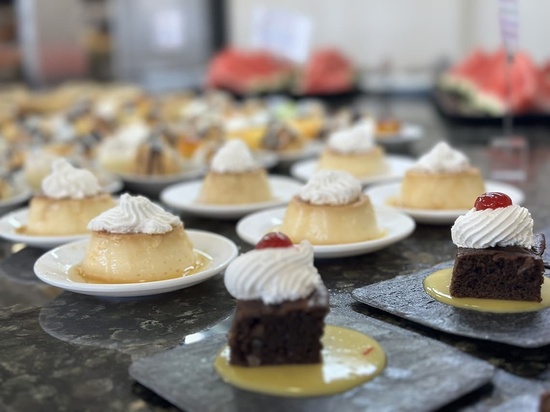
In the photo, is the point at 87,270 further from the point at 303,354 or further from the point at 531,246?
the point at 531,246

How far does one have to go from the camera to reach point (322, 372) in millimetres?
1590

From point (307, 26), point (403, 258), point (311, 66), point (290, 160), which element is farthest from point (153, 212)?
point (311, 66)

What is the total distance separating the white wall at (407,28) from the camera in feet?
23.4

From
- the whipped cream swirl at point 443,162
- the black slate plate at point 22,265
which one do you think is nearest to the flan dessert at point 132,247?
the black slate plate at point 22,265

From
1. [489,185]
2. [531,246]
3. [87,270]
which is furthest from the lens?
[489,185]

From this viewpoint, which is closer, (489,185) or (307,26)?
(489,185)

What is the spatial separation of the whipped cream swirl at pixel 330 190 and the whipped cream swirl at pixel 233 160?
535 mm

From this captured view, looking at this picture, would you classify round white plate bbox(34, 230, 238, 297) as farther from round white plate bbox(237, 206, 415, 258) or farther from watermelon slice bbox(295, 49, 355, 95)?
watermelon slice bbox(295, 49, 355, 95)

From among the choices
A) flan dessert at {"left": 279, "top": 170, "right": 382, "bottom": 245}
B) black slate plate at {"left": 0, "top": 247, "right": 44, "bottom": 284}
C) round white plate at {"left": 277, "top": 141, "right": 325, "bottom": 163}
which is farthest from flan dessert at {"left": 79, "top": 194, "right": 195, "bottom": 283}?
round white plate at {"left": 277, "top": 141, "right": 325, "bottom": 163}

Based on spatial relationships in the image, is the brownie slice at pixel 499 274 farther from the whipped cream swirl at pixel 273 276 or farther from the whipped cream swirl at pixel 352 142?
the whipped cream swirl at pixel 352 142

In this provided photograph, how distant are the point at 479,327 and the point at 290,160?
7.53 ft

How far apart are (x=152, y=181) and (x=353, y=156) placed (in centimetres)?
84

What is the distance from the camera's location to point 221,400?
58.8 inches

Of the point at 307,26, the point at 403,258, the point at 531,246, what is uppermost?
the point at 307,26
